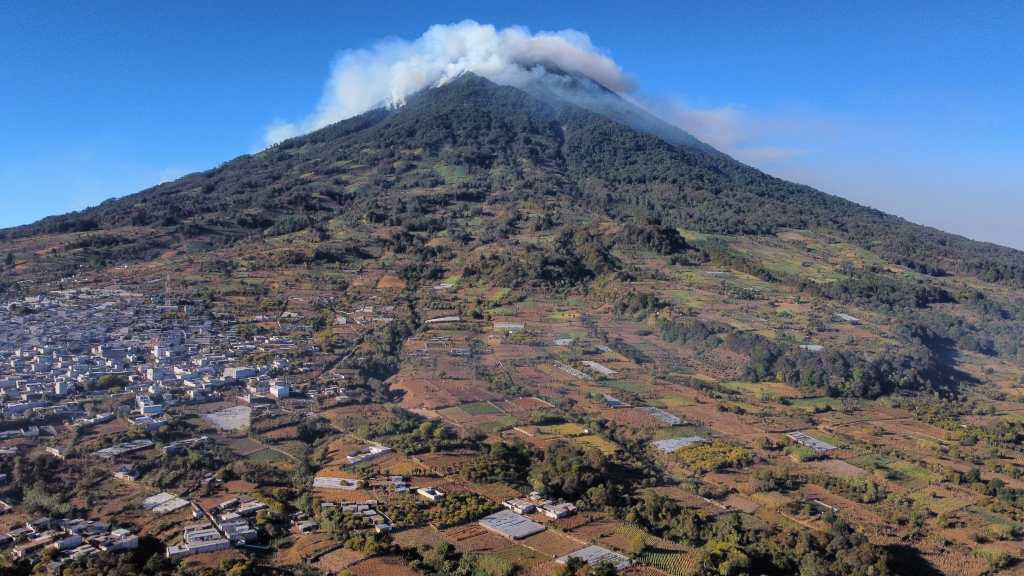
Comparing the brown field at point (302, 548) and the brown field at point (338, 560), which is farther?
the brown field at point (302, 548)

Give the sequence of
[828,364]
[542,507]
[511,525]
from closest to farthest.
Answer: [511,525] → [542,507] → [828,364]

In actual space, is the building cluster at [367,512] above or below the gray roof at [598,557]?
above

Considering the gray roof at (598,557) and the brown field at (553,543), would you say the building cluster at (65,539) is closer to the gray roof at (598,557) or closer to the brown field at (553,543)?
the brown field at (553,543)

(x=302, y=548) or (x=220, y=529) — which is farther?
(x=220, y=529)

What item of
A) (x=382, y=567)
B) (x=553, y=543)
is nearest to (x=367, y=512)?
(x=382, y=567)

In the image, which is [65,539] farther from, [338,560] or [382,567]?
[382,567]

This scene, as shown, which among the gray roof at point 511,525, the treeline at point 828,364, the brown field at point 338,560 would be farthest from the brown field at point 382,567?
the treeline at point 828,364

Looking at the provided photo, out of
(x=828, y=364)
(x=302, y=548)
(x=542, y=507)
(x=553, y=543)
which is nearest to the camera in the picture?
(x=302, y=548)

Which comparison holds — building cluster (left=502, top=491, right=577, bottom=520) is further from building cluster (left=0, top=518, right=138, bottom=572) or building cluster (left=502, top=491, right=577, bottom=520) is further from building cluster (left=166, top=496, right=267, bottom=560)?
building cluster (left=0, top=518, right=138, bottom=572)
